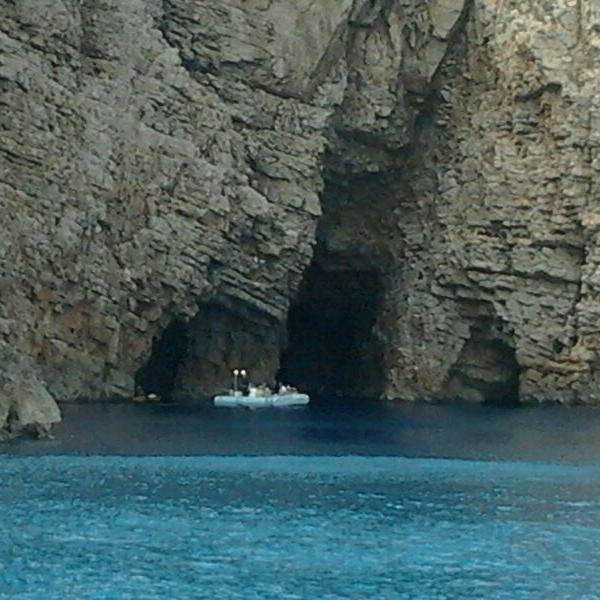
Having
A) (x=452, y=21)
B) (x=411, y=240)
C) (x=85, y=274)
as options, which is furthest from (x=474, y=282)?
(x=85, y=274)

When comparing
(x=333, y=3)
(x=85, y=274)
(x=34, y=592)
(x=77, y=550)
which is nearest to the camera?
(x=34, y=592)

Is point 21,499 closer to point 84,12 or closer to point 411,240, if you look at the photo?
point 84,12

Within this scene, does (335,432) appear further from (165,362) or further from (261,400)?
(165,362)

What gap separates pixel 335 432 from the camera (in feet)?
166

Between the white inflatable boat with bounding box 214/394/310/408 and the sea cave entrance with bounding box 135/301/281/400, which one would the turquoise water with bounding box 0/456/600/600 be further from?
the sea cave entrance with bounding box 135/301/281/400

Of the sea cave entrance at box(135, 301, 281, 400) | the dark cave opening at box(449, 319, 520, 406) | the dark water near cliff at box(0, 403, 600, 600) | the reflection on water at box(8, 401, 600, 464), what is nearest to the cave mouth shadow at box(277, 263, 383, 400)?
the dark cave opening at box(449, 319, 520, 406)

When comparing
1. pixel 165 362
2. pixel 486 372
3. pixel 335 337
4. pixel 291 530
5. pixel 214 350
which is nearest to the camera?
pixel 291 530

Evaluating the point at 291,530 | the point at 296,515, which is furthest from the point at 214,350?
the point at 291,530

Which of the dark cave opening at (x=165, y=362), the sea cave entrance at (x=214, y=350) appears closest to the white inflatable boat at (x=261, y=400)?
the sea cave entrance at (x=214, y=350)

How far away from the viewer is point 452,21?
62.8 metres

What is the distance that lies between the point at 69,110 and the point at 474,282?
630 inches

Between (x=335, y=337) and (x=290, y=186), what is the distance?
Result: 15559 millimetres

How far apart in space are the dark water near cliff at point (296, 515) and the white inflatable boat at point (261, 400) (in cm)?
1222

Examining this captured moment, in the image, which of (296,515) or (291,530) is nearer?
(291,530)
